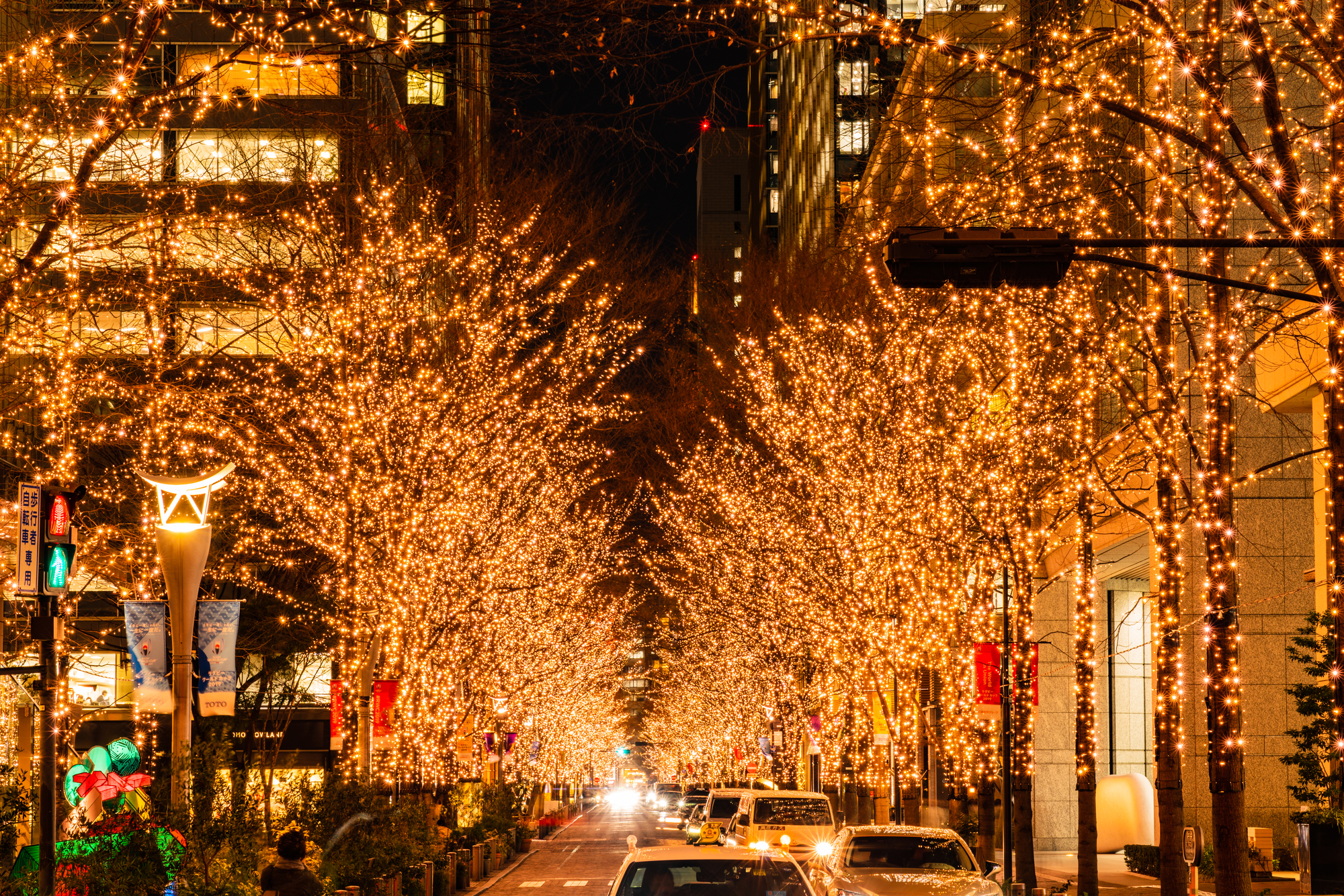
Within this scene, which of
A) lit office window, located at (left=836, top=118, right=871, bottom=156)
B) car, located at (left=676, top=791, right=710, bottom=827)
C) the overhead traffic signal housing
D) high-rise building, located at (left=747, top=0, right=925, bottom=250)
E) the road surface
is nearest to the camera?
the overhead traffic signal housing

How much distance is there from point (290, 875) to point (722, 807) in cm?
1756

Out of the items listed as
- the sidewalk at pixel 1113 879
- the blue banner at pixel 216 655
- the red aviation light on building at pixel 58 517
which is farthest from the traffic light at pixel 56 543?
the sidewalk at pixel 1113 879

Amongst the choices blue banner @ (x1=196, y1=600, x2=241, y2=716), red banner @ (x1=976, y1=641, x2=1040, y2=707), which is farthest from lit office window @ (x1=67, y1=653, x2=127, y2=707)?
blue banner @ (x1=196, y1=600, x2=241, y2=716)

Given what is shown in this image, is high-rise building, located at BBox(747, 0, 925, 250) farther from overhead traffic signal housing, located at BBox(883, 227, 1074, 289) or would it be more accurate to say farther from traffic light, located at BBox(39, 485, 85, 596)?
overhead traffic signal housing, located at BBox(883, 227, 1074, 289)

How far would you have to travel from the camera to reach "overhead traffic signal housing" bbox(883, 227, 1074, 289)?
8648 mm

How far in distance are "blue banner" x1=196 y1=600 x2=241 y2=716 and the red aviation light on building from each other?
3658mm

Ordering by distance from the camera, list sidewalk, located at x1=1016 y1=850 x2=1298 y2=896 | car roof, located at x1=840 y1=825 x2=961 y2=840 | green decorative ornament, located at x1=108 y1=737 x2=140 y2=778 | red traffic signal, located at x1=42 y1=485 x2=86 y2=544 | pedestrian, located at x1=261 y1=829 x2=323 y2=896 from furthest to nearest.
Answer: sidewalk, located at x1=1016 y1=850 x2=1298 y2=896
green decorative ornament, located at x1=108 y1=737 x2=140 y2=778
car roof, located at x1=840 y1=825 x2=961 y2=840
pedestrian, located at x1=261 y1=829 x2=323 y2=896
red traffic signal, located at x1=42 y1=485 x2=86 y2=544

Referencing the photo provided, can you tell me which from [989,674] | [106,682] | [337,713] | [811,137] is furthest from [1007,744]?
[811,137]

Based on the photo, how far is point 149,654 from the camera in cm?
A: 1428

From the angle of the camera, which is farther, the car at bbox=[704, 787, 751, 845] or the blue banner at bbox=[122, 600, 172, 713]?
the car at bbox=[704, 787, 751, 845]

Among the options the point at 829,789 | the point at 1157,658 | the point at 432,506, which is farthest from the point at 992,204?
the point at 829,789

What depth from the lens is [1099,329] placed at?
16.7 meters

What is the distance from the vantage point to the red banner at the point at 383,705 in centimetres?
2392

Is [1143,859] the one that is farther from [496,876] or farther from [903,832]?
[903,832]
